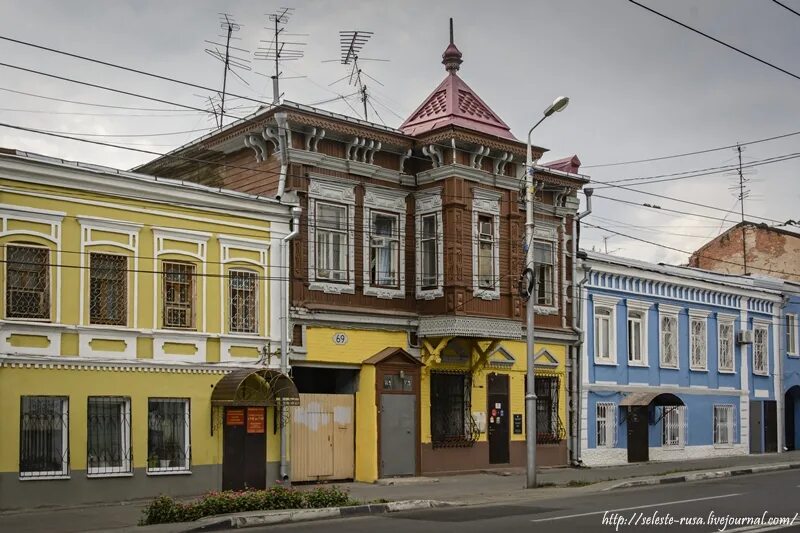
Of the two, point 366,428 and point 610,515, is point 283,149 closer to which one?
point 366,428

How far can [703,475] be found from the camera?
28938 mm

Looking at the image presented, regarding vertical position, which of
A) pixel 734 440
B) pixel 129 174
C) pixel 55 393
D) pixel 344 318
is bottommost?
pixel 734 440

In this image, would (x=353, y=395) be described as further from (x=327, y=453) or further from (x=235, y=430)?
(x=235, y=430)

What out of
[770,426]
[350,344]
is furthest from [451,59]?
[770,426]

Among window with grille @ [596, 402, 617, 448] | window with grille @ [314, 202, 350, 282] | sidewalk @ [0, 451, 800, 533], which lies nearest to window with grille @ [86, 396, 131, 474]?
sidewalk @ [0, 451, 800, 533]

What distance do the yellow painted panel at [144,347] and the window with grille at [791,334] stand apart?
29018mm

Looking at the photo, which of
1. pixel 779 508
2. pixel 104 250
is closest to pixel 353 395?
pixel 104 250

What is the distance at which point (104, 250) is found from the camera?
21.9 m

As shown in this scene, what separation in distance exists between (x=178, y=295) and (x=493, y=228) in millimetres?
9175

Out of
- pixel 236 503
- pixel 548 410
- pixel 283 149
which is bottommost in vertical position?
pixel 236 503

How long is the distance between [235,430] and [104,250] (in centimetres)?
497

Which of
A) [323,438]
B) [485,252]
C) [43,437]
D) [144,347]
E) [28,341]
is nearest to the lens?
[28,341]

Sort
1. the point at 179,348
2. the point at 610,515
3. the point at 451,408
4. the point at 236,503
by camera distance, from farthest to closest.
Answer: the point at 451,408
the point at 179,348
the point at 236,503
the point at 610,515

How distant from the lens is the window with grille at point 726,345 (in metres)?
39.1
